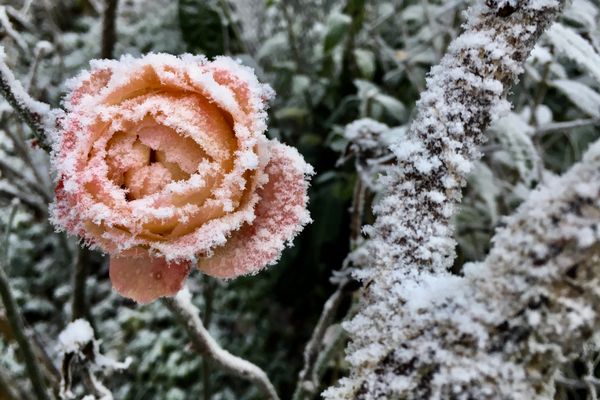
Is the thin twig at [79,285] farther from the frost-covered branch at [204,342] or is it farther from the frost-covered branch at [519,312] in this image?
the frost-covered branch at [519,312]

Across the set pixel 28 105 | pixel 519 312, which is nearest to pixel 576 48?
pixel 519 312

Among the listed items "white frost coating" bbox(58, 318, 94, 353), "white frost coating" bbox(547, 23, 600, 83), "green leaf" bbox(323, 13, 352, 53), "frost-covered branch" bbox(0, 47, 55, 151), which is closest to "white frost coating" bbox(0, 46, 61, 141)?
"frost-covered branch" bbox(0, 47, 55, 151)

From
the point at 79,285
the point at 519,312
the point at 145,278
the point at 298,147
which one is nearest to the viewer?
the point at 519,312

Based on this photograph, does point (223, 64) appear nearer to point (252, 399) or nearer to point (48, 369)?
point (48, 369)

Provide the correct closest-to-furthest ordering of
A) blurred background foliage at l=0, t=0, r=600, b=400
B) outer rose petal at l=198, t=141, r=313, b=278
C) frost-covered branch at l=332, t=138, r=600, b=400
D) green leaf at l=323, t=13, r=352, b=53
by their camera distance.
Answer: frost-covered branch at l=332, t=138, r=600, b=400
outer rose petal at l=198, t=141, r=313, b=278
blurred background foliage at l=0, t=0, r=600, b=400
green leaf at l=323, t=13, r=352, b=53

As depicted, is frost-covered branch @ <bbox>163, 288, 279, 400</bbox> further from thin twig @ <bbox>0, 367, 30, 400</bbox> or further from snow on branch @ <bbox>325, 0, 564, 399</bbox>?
thin twig @ <bbox>0, 367, 30, 400</bbox>

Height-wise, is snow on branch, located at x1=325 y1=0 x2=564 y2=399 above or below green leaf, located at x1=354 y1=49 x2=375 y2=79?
below

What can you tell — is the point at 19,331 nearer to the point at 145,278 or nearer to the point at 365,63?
the point at 145,278
